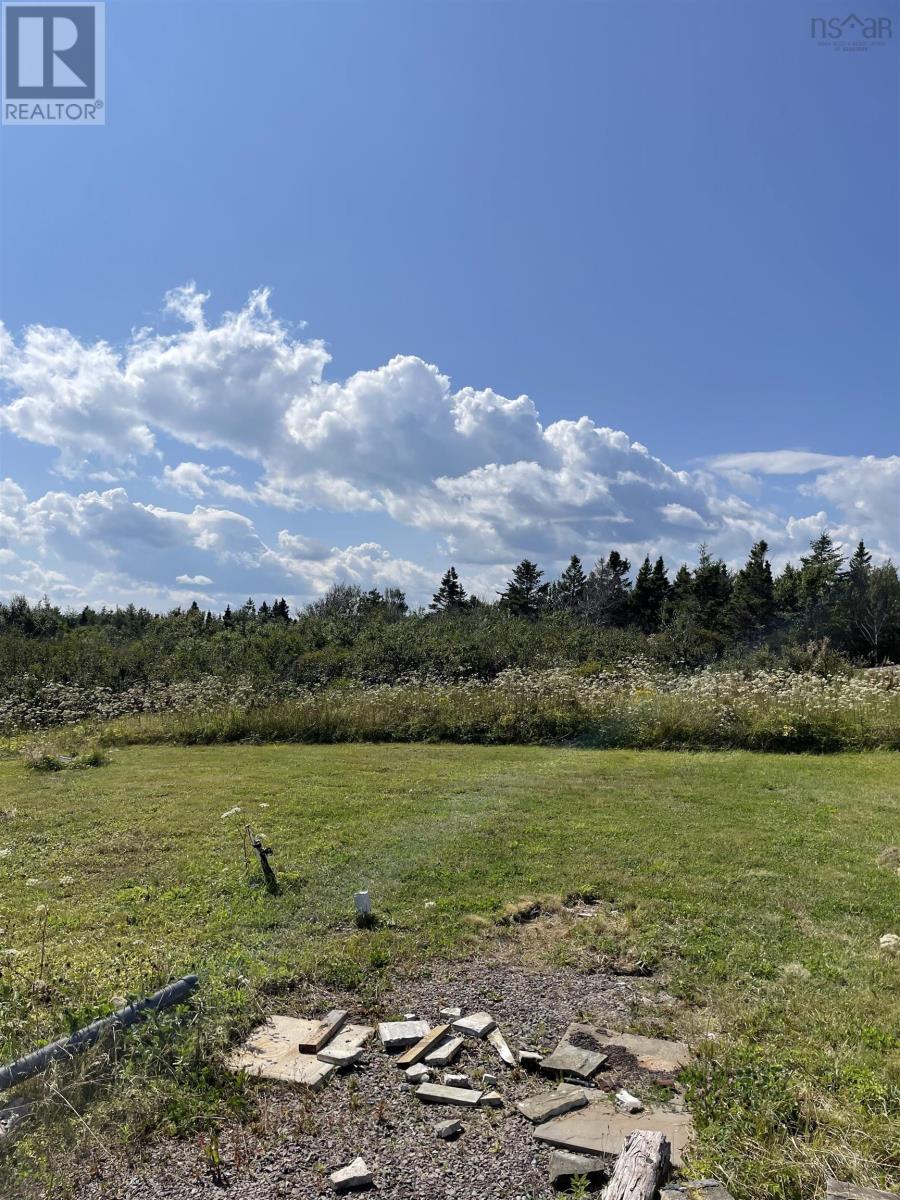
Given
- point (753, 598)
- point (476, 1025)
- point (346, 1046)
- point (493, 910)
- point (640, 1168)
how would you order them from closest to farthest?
1. point (640, 1168)
2. point (346, 1046)
3. point (476, 1025)
4. point (493, 910)
5. point (753, 598)

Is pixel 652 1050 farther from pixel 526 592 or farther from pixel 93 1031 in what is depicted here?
pixel 526 592

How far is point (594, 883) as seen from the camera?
5152 mm

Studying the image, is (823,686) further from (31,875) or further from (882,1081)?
(31,875)

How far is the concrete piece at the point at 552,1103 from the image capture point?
2715 millimetres

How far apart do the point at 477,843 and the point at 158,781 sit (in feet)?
16.4

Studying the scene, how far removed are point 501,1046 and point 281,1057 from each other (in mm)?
977

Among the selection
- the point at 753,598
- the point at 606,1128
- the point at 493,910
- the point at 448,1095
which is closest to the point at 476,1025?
the point at 448,1095

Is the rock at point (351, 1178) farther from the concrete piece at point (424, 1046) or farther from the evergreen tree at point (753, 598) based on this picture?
the evergreen tree at point (753, 598)

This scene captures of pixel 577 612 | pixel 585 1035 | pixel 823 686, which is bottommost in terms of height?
pixel 585 1035

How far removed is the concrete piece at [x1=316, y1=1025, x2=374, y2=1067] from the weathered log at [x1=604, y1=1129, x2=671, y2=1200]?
1.22 m

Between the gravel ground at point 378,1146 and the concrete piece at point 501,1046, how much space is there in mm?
30

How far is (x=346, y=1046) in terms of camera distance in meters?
3.17

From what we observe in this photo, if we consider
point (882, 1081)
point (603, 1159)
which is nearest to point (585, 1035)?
point (603, 1159)

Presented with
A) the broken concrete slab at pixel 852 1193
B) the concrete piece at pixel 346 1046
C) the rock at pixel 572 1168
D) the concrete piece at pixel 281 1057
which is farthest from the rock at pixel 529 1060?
the broken concrete slab at pixel 852 1193
